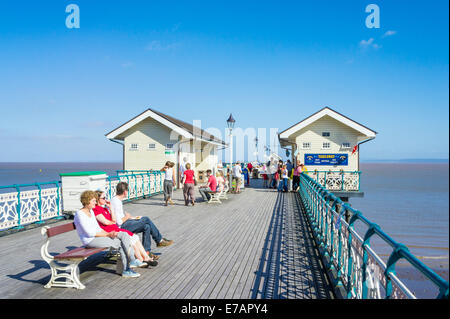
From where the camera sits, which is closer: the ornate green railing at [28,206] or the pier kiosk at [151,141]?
the ornate green railing at [28,206]

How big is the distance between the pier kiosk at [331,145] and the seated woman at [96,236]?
16116 millimetres

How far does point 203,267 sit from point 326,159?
1648 centimetres

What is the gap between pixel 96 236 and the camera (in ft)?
15.8

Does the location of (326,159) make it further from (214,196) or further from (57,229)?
(57,229)

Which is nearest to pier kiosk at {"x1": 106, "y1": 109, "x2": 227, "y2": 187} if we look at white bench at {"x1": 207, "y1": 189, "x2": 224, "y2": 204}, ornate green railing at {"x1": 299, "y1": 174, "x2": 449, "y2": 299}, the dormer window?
Answer: white bench at {"x1": 207, "y1": 189, "x2": 224, "y2": 204}

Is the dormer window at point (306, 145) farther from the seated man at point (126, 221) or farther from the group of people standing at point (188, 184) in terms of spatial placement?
the seated man at point (126, 221)

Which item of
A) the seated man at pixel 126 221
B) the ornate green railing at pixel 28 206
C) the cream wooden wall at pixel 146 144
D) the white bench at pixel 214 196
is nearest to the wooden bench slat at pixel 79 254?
the seated man at pixel 126 221

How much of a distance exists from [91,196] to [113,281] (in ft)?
4.35

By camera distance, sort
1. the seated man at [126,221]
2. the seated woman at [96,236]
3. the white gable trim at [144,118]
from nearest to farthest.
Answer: the seated woman at [96,236], the seated man at [126,221], the white gable trim at [144,118]

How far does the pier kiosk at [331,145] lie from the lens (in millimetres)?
19375

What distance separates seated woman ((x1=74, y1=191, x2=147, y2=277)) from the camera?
4723mm

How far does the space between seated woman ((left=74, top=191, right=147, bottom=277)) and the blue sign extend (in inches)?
671
